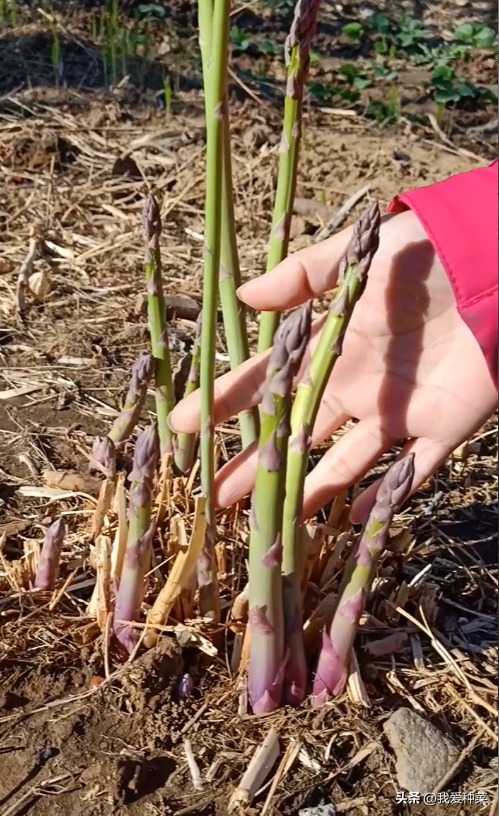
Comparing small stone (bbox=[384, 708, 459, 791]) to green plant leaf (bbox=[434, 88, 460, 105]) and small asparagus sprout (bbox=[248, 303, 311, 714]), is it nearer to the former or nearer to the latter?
small asparagus sprout (bbox=[248, 303, 311, 714])

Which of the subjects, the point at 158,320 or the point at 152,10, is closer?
the point at 158,320

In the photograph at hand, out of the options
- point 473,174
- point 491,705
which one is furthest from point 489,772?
point 473,174

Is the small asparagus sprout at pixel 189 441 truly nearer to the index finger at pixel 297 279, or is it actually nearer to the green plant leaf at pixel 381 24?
→ the index finger at pixel 297 279

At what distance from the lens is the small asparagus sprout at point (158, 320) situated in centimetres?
161

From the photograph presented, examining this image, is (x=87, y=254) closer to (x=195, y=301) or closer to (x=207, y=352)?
(x=195, y=301)

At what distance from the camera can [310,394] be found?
3.95ft

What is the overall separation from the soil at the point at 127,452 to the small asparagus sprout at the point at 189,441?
0.69 feet

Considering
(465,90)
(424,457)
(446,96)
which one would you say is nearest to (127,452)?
(424,457)

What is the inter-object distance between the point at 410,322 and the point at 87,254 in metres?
1.55

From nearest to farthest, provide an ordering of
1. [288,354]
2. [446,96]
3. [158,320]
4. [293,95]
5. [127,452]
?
[288,354] < [293,95] < [158,320] < [127,452] < [446,96]

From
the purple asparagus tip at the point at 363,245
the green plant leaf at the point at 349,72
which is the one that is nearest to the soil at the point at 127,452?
the green plant leaf at the point at 349,72

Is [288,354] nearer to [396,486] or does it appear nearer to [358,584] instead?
[396,486]

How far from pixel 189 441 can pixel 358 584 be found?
0.51m

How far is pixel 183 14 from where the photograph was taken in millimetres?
5121
